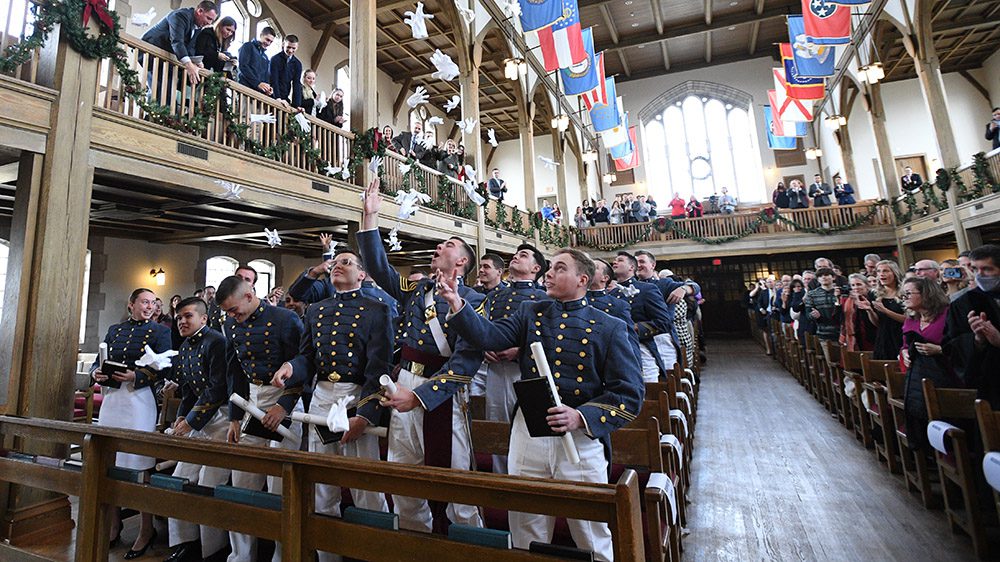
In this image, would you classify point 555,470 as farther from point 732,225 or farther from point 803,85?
point 732,225

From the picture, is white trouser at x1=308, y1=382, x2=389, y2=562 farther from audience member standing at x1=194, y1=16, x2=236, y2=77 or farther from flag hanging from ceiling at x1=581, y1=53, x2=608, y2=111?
flag hanging from ceiling at x1=581, y1=53, x2=608, y2=111

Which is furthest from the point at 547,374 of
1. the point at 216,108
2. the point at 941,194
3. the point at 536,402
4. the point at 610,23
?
the point at 610,23

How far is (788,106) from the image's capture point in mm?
13375

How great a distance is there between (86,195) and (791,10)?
2065 centimetres

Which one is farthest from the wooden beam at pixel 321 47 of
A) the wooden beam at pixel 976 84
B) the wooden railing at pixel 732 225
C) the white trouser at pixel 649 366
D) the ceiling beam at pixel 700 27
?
the wooden beam at pixel 976 84

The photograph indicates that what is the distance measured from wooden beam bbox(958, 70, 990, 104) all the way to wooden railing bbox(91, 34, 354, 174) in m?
20.7

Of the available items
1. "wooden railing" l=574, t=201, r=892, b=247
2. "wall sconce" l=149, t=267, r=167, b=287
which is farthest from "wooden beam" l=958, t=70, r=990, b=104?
"wall sconce" l=149, t=267, r=167, b=287

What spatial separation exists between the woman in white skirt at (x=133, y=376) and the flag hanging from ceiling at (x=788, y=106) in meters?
14.6

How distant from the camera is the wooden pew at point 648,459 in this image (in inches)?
71.8

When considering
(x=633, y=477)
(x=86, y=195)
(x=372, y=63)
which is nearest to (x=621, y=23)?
(x=372, y=63)

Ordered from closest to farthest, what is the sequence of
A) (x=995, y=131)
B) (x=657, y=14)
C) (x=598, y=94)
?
(x=995, y=131), (x=598, y=94), (x=657, y=14)

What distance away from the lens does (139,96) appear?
4.13 metres

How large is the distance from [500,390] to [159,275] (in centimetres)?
848

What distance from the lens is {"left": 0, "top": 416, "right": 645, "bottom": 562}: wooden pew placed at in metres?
1.23
